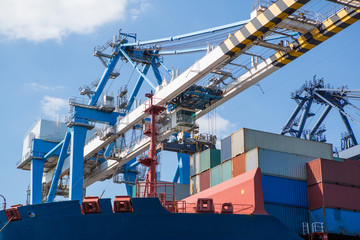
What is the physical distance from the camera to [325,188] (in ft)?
76.1

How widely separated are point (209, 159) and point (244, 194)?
5594 millimetres

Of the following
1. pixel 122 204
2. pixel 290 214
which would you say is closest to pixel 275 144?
pixel 290 214

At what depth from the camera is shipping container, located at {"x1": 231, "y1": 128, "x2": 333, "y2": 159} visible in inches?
995

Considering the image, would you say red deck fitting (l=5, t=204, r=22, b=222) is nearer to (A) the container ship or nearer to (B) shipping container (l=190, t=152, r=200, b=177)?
(A) the container ship

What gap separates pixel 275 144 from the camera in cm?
2581

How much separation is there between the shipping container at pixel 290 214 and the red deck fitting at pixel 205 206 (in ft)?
9.57

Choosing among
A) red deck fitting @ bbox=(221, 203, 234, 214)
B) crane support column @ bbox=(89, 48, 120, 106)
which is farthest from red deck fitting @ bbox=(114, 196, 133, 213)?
crane support column @ bbox=(89, 48, 120, 106)

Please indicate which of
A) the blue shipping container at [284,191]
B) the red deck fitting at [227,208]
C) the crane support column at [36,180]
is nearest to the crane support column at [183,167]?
the crane support column at [36,180]

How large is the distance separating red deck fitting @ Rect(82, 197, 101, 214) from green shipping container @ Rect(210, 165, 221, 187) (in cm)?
694

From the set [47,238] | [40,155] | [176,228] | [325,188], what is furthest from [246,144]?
[40,155]

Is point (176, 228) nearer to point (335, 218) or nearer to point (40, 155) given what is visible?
point (335, 218)

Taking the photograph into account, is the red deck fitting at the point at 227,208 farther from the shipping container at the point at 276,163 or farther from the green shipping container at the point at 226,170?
the green shipping container at the point at 226,170

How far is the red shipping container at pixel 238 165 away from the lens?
964 inches

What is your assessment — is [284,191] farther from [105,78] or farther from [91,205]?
[105,78]
